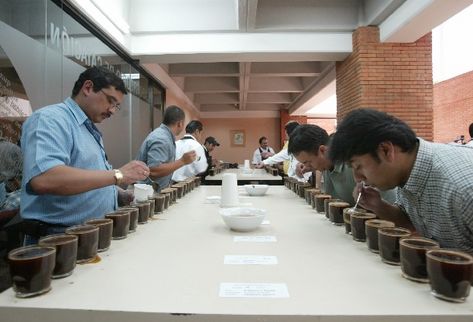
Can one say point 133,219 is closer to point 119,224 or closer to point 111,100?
point 119,224

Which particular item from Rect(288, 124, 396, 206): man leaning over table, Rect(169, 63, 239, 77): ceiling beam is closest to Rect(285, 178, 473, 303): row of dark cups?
Rect(288, 124, 396, 206): man leaning over table

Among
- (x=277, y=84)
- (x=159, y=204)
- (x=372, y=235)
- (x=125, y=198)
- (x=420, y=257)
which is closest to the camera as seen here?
(x=420, y=257)

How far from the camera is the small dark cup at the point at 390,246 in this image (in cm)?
97

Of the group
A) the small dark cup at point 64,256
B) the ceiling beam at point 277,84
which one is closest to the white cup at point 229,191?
the small dark cup at point 64,256

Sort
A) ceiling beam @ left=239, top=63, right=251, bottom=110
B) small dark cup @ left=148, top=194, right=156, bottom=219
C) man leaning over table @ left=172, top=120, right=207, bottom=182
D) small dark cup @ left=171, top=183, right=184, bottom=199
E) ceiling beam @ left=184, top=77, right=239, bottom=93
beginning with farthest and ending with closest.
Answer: ceiling beam @ left=184, top=77, right=239, bottom=93 → ceiling beam @ left=239, top=63, right=251, bottom=110 → man leaning over table @ left=172, top=120, right=207, bottom=182 → small dark cup @ left=171, top=183, right=184, bottom=199 → small dark cup @ left=148, top=194, right=156, bottom=219

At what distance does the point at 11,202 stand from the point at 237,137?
11.2 m

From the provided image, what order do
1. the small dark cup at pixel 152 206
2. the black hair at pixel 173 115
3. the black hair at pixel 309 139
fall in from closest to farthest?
the small dark cup at pixel 152 206 < the black hair at pixel 309 139 < the black hair at pixel 173 115

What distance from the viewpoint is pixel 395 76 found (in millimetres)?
5191

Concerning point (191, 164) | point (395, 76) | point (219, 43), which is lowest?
point (191, 164)

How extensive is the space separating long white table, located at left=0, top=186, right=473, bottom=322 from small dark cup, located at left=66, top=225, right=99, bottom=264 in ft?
0.09

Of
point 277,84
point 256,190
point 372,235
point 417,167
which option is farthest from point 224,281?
point 277,84

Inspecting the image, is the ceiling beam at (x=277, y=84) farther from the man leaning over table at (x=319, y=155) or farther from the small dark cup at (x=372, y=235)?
the small dark cup at (x=372, y=235)

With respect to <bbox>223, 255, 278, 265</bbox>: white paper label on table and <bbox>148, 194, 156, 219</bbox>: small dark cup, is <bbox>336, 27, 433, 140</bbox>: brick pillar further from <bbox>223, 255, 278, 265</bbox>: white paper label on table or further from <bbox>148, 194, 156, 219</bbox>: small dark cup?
<bbox>223, 255, 278, 265</bbox>: white paper label on table

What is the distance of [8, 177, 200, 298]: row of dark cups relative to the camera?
2.50 feet
